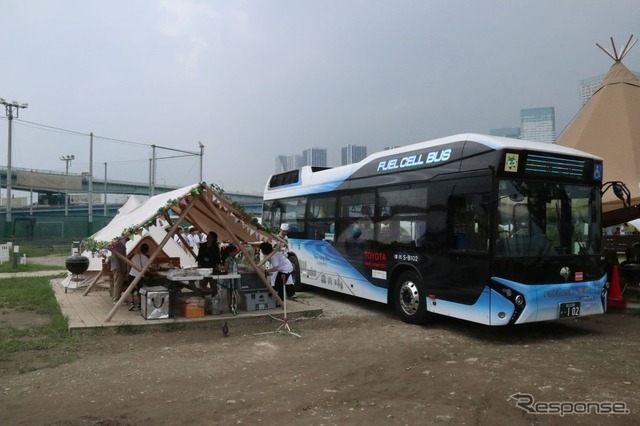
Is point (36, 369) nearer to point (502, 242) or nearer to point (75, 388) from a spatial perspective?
point (75, 388)

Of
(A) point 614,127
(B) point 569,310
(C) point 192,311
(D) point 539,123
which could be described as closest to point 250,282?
(C) point 192,311

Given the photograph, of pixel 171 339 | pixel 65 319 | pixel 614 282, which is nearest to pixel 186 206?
pixel 171 339

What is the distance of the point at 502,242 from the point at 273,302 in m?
4.86

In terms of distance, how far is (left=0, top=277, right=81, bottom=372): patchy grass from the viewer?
22.5ft

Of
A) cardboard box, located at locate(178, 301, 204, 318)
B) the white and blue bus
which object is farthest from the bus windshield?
cardboard box, located at locate(178, 301, 204, 318)

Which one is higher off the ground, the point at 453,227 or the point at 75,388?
the point at 453,227

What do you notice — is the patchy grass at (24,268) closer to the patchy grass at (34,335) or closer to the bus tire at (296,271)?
the patchy grass at (34,335)

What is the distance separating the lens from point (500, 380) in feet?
19.2

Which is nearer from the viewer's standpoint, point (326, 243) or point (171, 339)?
point (171, 339)

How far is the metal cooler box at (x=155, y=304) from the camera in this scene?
8977 millimetres

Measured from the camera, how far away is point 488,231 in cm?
739

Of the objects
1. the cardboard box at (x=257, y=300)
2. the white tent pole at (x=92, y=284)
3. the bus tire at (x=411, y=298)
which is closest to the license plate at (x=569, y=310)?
the bus tire at (x=411, y=298)

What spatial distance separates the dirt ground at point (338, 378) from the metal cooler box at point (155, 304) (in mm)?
616

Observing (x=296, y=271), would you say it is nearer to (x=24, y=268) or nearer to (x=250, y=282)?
(x=250, y=282)
